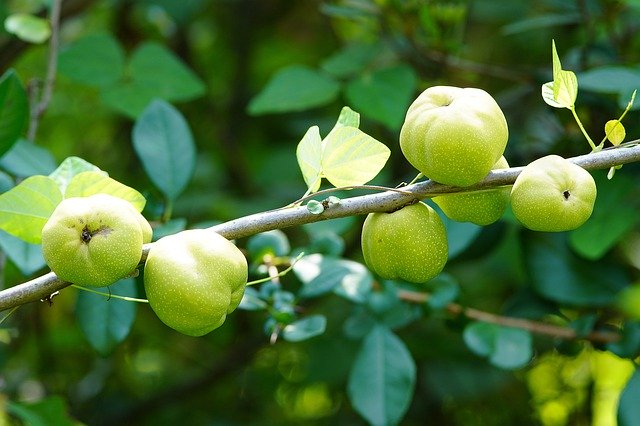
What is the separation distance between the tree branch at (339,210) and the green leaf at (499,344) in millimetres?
424

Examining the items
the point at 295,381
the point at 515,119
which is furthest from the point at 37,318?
the point at 515,119

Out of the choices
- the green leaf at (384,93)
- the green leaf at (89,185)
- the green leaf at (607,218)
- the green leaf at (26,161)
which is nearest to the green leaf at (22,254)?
the green leaf at (26,161)

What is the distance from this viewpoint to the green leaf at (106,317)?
910 mm

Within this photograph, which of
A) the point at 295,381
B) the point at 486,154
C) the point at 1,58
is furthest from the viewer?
the point at 295,381

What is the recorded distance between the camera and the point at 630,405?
969 millimetres

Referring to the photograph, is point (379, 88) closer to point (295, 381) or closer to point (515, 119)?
point (515, 119)

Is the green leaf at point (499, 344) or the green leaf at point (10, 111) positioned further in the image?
the green leaf at point (499, 344)

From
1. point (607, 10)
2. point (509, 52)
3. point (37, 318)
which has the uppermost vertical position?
point (607, 10)

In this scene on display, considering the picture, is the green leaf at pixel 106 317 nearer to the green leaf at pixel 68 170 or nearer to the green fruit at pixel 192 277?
the green leaf at pixel 68 170

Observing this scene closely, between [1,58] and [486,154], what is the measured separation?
1.11 m

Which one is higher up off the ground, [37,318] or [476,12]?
[476,12]

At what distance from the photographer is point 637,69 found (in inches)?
41.1

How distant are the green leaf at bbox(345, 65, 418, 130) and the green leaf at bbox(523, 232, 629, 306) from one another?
29cm

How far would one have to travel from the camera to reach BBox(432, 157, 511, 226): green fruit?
0.63 meters
